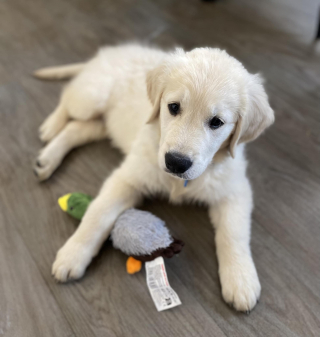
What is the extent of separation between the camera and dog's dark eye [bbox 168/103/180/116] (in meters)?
1.31

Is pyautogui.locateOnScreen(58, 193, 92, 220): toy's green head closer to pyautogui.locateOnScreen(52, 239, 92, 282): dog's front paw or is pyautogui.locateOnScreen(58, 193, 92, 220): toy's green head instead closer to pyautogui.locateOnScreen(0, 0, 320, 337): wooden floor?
pyautogui.locateOnScreen(0, 0, 320, 337): wooden floor

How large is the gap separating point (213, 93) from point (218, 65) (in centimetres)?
15

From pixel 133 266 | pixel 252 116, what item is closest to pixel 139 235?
pixel 133 266

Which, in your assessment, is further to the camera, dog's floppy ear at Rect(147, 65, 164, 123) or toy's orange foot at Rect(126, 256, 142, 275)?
toy's orange foot at Rect(126, 256, 142, 275)

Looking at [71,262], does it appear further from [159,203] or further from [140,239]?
[159,203]

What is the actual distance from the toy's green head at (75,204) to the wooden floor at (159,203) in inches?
3.3

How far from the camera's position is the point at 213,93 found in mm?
1230

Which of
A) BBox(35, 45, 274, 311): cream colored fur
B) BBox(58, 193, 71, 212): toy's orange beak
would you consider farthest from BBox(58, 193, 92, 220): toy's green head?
BBox(35, 45, 274, 311): cream colored fur

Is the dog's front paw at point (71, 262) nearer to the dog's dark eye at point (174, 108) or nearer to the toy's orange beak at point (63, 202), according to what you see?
the toy's orange beak at point (63, 202)

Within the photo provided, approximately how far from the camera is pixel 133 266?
1.55 meters

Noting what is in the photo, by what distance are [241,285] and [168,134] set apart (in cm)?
83

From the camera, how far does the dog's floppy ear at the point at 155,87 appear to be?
1.41m

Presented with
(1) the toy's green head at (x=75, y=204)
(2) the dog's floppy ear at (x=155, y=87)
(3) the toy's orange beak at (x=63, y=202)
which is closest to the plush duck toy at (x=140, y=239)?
(1) the toy's green head at (x=75, y=204)

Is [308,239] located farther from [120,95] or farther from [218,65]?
[120,95]
